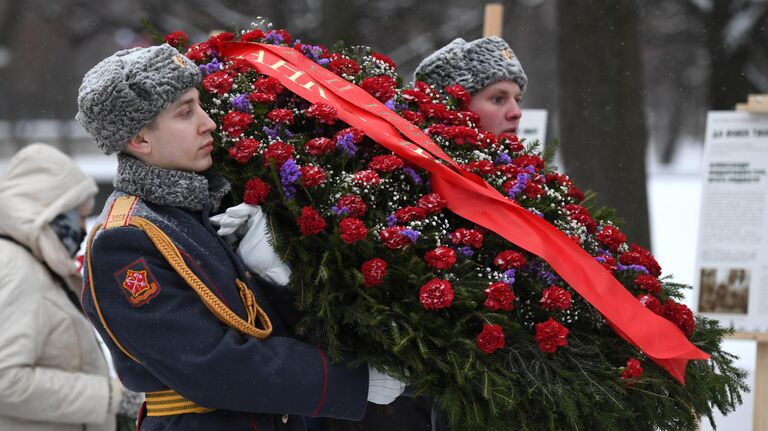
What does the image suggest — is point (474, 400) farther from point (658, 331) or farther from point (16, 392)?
point (16, 392)

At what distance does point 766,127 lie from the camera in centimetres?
454

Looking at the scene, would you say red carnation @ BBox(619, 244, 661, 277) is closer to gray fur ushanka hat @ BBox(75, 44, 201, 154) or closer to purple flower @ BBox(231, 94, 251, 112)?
purple flower @ BBox(231, 94, 251, 112)

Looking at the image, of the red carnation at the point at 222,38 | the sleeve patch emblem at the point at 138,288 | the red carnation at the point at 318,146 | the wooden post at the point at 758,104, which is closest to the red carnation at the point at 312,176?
the red carnation at the point at 318,146

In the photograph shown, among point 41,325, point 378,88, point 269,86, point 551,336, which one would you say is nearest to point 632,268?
point 551,336

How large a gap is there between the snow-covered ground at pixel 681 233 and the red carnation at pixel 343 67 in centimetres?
276

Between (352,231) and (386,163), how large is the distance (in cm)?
29

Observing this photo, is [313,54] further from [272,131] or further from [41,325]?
[41,325]

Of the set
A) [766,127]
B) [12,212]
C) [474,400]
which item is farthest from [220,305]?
[766,127]

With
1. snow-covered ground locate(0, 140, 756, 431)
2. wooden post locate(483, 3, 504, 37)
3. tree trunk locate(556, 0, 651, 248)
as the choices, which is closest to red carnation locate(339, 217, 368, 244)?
wooden post locate(483, 3, 504, 37)

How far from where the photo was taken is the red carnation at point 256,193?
2449 mm

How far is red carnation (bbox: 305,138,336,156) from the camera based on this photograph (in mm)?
2584

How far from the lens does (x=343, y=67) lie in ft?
9.92

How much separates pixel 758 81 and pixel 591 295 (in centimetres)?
429

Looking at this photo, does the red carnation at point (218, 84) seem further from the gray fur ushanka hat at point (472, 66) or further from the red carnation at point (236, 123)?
the gray fur ushanka hat at point (472, 66)
